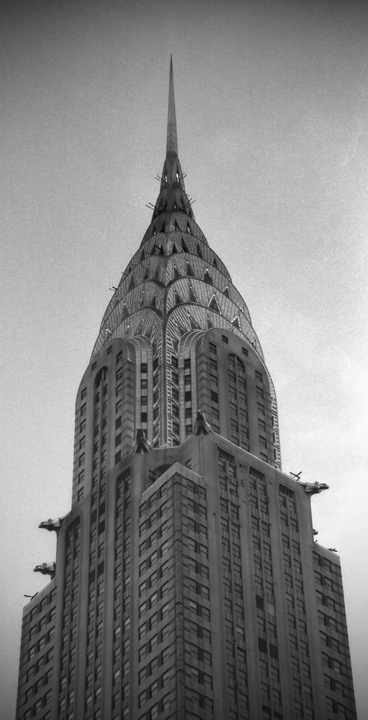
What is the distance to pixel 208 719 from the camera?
200m

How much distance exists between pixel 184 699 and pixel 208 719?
372cm

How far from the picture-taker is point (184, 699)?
200 metres
